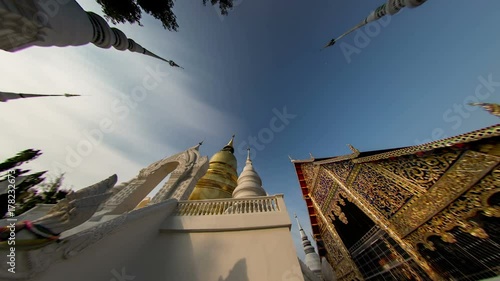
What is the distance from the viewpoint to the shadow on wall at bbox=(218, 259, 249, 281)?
10.9 ft

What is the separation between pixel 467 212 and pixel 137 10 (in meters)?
7.78

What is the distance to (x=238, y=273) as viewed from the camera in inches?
134

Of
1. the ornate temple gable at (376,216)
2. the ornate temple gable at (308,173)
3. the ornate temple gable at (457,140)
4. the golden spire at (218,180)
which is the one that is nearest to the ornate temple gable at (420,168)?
the ornate temple gable at (457,140)

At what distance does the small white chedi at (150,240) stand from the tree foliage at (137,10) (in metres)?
3.55

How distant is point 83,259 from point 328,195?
737cm

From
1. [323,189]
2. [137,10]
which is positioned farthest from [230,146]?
[137,10]

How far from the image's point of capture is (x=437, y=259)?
3791 millimetres

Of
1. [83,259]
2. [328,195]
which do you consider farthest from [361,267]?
[83,259]

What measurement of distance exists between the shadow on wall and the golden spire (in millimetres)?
5660

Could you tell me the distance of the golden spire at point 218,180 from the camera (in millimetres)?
9172

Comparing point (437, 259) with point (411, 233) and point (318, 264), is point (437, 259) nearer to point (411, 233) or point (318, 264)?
point (411, 233)

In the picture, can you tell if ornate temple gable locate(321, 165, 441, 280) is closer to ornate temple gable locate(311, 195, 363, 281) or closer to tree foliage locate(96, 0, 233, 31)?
ornate temple gable locate(311, 195, 363, 281)

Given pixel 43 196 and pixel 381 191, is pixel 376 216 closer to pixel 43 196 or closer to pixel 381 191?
pixel 381 191

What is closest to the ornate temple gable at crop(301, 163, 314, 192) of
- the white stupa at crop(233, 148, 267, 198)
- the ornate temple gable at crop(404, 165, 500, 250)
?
the white stupa at crop(233, 148, 267, 198)
